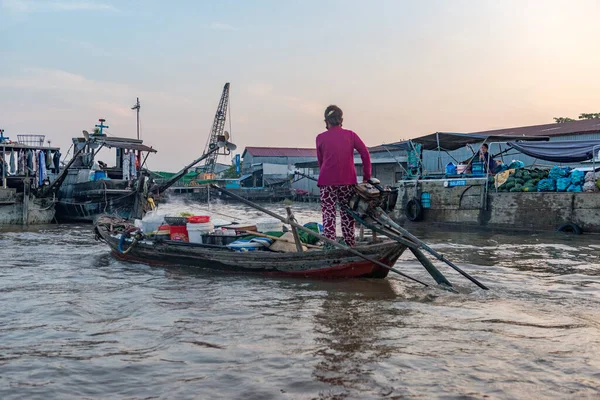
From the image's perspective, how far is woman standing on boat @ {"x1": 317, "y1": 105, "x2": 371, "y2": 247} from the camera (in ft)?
19.9

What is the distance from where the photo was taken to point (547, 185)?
1359 centimetres

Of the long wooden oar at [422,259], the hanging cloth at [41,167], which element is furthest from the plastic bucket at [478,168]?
the hanging cloth at [41,167]

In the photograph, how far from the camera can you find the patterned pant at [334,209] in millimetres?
6168

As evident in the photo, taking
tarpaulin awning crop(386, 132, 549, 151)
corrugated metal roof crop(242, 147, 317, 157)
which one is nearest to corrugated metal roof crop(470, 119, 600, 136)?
tarpaulin awning crop(386, 132, 549, 151)

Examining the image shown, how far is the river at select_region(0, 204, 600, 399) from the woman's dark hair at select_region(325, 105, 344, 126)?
6.23ft

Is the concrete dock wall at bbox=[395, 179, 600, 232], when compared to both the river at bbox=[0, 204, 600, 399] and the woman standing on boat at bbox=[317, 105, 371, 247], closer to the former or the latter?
the river at bbox=[0, 204, 600, 399]

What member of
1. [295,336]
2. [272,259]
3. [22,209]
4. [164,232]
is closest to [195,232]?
[164,232]

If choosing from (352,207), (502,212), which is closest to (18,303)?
(352,207)

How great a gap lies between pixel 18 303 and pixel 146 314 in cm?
163

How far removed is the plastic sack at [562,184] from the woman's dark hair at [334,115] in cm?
942

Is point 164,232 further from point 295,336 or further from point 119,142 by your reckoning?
point 119,142

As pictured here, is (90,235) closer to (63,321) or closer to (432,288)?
(63,321)

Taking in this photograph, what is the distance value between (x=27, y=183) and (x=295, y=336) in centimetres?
1620

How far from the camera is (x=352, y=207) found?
6.09 m
